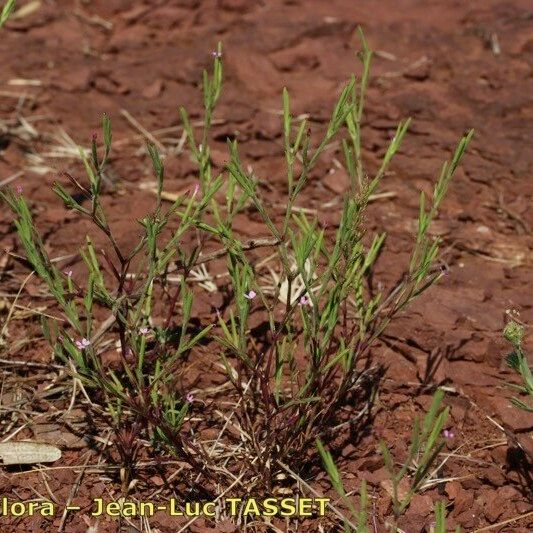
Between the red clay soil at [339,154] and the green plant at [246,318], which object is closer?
the green plant at [246,318]

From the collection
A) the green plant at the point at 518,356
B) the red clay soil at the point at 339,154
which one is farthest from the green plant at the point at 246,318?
the green plant at the point at 518,356

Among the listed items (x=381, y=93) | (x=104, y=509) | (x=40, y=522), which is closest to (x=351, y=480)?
(x=104, y=509)

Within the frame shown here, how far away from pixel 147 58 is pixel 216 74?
6.80 feet

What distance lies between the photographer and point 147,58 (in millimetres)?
4395

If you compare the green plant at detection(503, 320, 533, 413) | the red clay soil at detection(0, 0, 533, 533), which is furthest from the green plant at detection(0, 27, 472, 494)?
the green plant at detection(503, 320, 533, 413)

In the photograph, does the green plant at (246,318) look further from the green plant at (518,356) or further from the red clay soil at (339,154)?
the green plant at (518,356)

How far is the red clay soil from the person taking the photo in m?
2.46

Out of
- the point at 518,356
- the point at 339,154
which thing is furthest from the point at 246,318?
the point at 339,154

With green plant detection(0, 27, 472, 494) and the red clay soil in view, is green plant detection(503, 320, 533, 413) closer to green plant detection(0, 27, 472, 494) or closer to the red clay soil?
green plant detection(0, 27, 472, 494)

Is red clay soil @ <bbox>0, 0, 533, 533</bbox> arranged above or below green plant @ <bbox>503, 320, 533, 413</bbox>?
below

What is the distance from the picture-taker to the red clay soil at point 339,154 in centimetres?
246

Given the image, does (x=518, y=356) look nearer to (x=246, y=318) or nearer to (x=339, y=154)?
(x=246, y=318)

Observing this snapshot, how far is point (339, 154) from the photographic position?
147 inches

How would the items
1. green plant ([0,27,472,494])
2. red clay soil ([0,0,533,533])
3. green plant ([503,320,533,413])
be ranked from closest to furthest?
green plant ([503,320,533,413]) → green plant ([0,27,472,494]) → red clay soil ([0,0,533,533])
